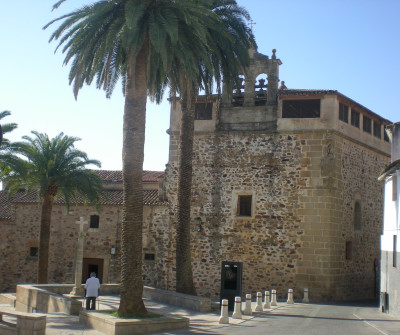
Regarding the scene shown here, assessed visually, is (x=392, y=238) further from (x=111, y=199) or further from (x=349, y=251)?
(x=111, y=199)

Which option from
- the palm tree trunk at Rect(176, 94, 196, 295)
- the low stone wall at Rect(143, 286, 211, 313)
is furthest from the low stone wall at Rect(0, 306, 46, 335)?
the palm tree trunk at Rect(176, 94, 196, 295)

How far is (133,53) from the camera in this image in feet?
50.2

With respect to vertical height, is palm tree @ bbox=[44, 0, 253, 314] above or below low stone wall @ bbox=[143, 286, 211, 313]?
above

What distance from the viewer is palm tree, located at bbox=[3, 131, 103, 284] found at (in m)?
24.7

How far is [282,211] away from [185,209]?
6026 mm

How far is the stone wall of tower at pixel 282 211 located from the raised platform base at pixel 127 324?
10584mm

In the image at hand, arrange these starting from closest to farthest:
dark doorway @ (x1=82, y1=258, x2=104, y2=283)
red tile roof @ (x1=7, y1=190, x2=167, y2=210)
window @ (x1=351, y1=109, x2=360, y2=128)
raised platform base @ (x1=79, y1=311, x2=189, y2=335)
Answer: raised platform base @ (x1=79, y1=311, x2=189, y2=335) < window @ (x1=351, y1=109, x2=360, y2=128) < red tile roof @ (x1=7, y1=190, x2=167, y2=210) < dark doorway @ (x1=82, y1=258, x2=104, y2=283)

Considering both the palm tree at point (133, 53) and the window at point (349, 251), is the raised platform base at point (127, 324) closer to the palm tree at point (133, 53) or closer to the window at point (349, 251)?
the palm tree at point (133, 53)

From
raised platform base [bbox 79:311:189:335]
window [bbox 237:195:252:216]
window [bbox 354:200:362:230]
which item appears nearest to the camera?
raised platform base [bbox 79:311:189:335]

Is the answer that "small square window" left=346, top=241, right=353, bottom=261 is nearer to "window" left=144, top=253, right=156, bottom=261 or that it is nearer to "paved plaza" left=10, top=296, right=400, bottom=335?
"paved plaza" left=10, top=296, right=400, bottom=335

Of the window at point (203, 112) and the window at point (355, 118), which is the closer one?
the window at point (355, 118)

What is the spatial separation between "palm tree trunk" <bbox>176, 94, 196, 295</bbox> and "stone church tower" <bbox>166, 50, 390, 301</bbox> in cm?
367

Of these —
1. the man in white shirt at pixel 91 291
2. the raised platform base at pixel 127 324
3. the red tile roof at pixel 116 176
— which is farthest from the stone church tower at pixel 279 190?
the raised platform base at pixel 127 324

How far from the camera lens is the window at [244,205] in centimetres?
2583
